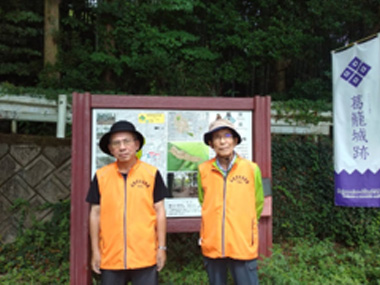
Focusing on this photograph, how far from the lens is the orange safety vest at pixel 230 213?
2434mm

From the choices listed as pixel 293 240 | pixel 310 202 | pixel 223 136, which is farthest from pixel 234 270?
pixel 310 202

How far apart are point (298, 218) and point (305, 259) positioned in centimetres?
88

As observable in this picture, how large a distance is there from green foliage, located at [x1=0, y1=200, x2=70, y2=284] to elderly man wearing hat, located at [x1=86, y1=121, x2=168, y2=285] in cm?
174

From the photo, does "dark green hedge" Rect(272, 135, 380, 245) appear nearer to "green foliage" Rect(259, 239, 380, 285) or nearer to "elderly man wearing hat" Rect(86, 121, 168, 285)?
"green foliage" Rect(259, 239, 380, 285)

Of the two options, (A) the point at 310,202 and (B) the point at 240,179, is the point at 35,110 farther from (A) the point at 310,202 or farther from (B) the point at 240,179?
(A) the point at 310,202

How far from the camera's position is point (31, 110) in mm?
5348

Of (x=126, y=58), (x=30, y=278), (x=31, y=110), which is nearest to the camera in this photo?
(x=30, y=278)

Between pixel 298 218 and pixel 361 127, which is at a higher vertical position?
pixel 361 127

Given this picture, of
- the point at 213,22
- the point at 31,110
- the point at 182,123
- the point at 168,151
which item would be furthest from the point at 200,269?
the point at 213,22

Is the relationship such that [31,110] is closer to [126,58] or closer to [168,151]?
[168,151]

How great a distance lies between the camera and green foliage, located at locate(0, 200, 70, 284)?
3.85 meters

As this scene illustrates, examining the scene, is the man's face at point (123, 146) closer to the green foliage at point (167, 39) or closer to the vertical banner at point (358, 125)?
the vertical banner at point (358, 125)

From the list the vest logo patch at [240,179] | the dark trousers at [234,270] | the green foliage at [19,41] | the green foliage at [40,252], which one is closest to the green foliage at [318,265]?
the dark trousers at [234,270]

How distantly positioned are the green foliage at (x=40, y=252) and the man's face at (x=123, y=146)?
219 centimetres
